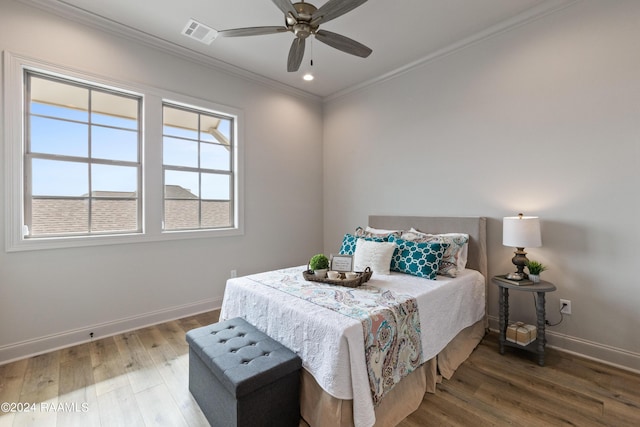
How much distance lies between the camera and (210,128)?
360 cm

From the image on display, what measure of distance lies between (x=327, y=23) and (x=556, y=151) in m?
2.37

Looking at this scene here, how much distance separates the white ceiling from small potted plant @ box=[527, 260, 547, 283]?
220cm

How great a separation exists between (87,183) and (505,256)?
4109 millimetres

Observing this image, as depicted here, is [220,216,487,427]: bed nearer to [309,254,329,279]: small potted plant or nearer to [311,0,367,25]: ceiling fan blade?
[309,254,329,279]: small potted plant

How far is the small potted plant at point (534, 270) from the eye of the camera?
2396 millimetres

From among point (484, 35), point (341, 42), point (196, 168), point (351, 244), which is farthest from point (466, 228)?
point (196, 168)

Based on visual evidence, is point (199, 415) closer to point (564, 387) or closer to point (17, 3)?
point (564, 387)

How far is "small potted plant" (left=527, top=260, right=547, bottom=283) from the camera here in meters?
2.40

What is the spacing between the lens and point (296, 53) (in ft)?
7.61

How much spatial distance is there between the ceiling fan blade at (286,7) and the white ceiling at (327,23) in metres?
0.70

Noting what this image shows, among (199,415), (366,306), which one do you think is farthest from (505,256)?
(199,415)

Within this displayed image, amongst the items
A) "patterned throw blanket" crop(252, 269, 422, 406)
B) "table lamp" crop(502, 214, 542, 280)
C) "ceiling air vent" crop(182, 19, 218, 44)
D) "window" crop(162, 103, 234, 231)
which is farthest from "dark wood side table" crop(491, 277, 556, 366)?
"ceiling air vent" crop(182, 19, 218, 44)

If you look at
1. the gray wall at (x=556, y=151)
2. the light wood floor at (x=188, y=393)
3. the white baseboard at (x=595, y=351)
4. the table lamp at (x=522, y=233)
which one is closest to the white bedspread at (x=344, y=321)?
the light wood floor at (x=188, y=393)

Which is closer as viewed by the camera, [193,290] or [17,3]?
[17,3]
